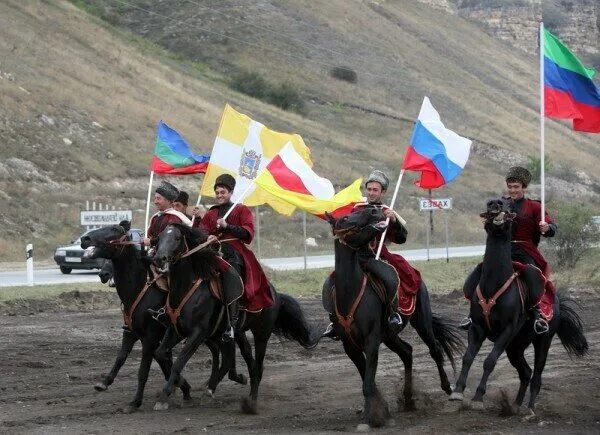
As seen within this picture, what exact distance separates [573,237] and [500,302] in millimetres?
22899

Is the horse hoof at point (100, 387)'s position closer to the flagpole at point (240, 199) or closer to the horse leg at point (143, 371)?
the horse leg at point (143, 371)

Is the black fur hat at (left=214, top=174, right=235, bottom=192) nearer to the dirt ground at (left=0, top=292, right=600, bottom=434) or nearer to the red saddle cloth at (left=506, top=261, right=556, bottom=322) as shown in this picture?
the dirt ground at (left=0, top=292, right=600, bottom=434)

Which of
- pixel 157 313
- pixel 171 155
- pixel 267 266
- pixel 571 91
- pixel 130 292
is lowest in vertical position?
pixel 267 266

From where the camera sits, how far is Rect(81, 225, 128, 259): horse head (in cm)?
1345

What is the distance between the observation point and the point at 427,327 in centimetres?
1416

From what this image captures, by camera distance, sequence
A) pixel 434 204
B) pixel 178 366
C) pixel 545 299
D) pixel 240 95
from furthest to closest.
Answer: pixel 240 95 < pixel 434 204 < pixel 545 299 < pixel 178 366

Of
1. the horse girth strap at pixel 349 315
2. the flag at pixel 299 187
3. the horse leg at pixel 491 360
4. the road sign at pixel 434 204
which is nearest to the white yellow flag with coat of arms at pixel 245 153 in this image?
the flag at pixel 299 187

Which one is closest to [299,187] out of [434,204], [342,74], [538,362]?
[538,362]

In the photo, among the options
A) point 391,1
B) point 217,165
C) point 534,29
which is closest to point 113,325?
point 217,165

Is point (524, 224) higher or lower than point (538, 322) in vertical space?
higher

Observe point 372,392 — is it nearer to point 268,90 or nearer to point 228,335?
point 228,335

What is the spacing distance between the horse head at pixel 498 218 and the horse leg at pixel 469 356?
105 cm

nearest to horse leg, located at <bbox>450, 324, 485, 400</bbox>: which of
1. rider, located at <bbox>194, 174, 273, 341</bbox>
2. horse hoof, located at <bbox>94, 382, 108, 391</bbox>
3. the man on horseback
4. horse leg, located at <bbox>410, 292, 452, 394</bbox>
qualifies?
horse leg, located at <bbox>410, 292, 452, 394</bbox>

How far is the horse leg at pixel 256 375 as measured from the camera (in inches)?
508
